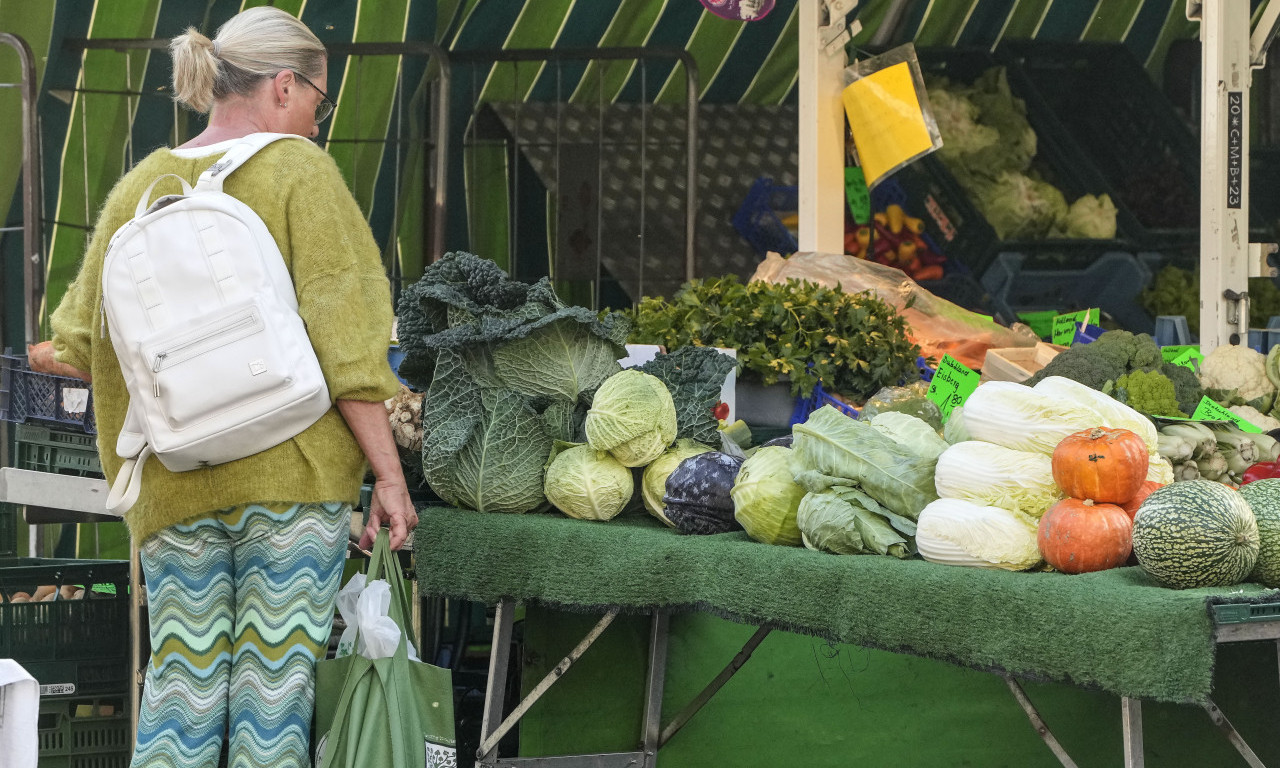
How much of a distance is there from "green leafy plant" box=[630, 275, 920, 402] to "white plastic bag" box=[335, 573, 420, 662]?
4.42 feet

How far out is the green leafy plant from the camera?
13.3 ft

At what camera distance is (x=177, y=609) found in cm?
270

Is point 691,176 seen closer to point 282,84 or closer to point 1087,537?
point 282,84

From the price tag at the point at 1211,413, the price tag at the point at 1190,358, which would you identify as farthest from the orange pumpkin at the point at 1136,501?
the price tag at the point at 1190,358

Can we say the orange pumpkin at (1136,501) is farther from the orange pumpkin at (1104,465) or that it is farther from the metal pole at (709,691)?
the metal pole at (709,691)

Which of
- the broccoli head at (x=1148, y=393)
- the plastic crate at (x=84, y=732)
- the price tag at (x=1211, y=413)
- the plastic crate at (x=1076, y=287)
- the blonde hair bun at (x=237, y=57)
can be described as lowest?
the plastic crate at (x=84, y=732)

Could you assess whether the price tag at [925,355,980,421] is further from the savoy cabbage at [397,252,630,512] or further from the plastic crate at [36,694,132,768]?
the plastic crate at [36,694,132,768]

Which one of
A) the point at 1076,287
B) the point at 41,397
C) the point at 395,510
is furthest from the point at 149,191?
the point at 1076,287

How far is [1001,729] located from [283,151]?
2251 millimetres

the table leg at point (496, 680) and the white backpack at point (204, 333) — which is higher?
the white backpack at point (204, 333)

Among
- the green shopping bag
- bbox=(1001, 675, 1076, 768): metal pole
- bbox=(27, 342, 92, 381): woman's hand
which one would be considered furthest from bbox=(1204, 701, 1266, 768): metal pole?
bbox=(27, 342, 92, 381): woman's hand

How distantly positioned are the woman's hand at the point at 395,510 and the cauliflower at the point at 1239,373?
97.1 inches

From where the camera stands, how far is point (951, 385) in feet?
12.2

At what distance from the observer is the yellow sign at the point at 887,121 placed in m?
4.82
